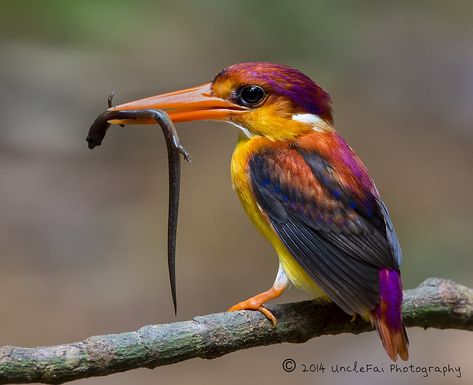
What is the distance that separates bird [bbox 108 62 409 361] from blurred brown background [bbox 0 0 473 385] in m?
2.25

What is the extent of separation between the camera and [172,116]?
308cm

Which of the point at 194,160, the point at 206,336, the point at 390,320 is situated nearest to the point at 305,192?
the point at 390,320

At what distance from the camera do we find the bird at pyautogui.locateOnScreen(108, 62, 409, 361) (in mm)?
2764

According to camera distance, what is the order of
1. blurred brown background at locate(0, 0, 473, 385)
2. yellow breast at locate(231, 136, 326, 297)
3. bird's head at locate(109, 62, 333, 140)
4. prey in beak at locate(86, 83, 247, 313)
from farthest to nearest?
blurred brown background at locate(0, 0, 473, 385) → bird's head at locate(109, 62, 333, 140) → yellow breast at locate(231, 136, 326, 297) → prey in beak at locate(86, 83, 247, 313)

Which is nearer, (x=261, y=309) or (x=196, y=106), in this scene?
(x=261, y=309)

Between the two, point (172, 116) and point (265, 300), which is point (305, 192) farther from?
point (172, 116)

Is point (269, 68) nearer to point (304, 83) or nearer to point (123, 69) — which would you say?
point (304, 83)

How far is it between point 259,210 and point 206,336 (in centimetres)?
54

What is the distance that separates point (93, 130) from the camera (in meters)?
2.70

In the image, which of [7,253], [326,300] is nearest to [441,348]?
[326,300]

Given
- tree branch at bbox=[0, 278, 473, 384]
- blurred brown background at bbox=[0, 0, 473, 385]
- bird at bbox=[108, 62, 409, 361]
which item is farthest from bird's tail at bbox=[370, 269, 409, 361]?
blurred brown background at bbox=[0, 0, 473, 385]

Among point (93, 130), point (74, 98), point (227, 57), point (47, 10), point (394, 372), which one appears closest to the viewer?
point (93, 130)

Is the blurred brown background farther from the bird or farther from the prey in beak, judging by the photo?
the prey in beak

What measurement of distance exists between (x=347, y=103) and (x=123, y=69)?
1.95 metres
